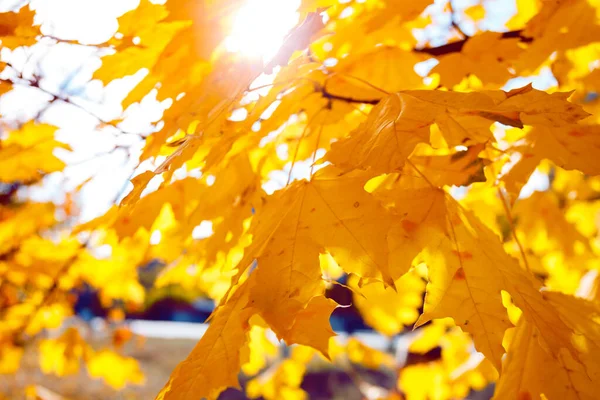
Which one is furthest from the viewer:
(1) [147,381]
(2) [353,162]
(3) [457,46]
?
(1) [147,381]

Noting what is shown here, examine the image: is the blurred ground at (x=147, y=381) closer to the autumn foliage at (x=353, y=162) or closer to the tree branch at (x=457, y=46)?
the autumn foliage at (x=353, y=162)

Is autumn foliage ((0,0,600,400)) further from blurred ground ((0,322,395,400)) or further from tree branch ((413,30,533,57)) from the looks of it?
blurred ground ((0,322,395,400))

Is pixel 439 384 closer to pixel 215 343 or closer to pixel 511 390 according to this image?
pixel 511 390

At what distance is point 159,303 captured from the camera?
6633 mm

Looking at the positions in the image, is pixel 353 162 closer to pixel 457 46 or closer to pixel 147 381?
pixel 457 46

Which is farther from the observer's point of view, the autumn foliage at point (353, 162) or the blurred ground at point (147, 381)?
the blurred ground at point (147, 381)

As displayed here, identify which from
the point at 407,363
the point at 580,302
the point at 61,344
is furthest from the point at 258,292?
the point at 61,344

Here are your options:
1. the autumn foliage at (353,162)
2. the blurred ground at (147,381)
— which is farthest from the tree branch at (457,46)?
the blurred ground at (147,381)

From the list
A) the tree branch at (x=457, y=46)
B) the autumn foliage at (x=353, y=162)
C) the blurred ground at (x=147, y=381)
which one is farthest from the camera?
the blurred ground at (x=147, y=381)

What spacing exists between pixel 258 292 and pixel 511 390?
1.57 feet

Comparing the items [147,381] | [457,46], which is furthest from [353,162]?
[147,381]

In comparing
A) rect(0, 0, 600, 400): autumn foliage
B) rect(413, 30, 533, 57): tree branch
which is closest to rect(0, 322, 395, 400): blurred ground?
rect(0, 0, 600, 400): autumn foliage

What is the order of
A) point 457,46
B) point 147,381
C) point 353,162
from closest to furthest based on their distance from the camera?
point 353,162
point 457,46
point 147,381

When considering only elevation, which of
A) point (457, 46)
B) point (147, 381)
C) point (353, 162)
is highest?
point (353, 162)
